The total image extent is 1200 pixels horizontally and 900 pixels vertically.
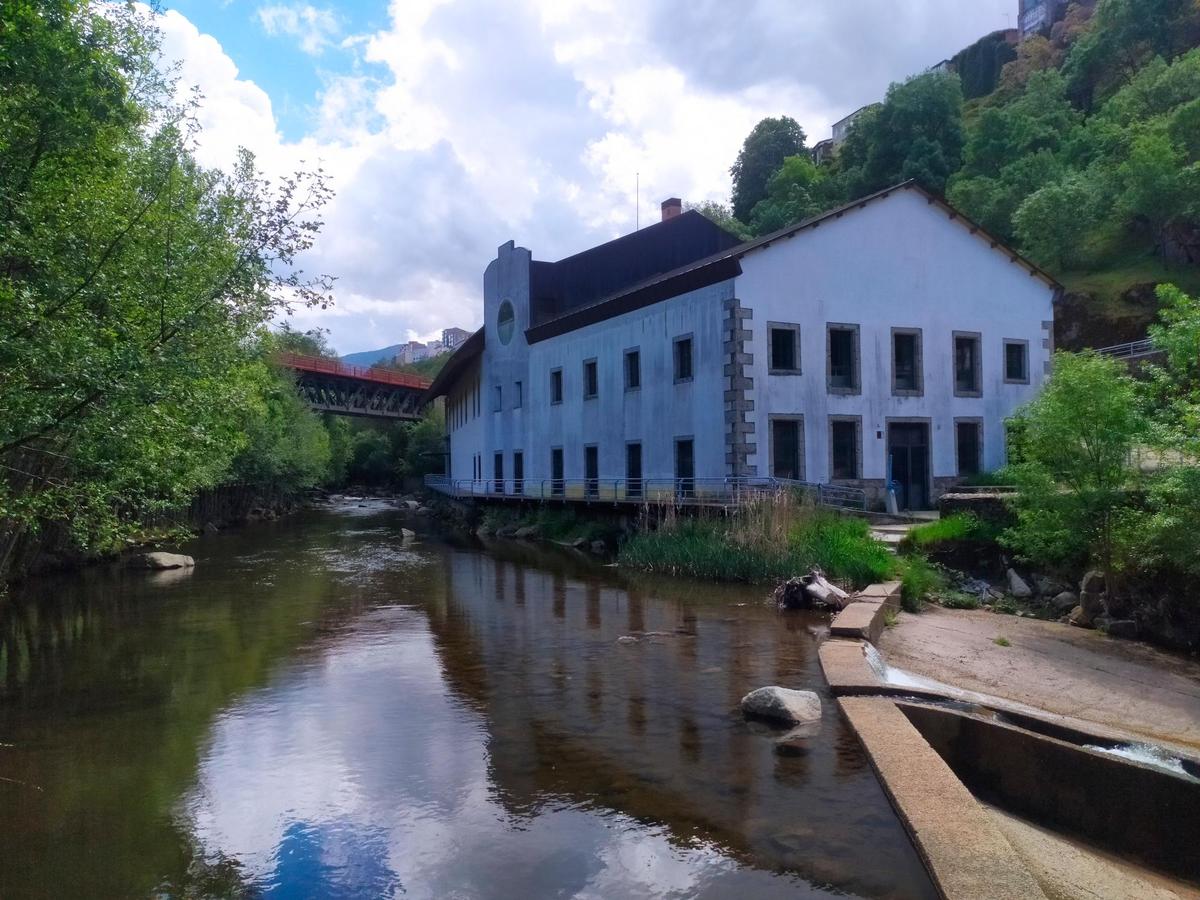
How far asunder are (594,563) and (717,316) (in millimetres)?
6680

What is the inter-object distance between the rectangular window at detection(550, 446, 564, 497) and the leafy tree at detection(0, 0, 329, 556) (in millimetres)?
20517

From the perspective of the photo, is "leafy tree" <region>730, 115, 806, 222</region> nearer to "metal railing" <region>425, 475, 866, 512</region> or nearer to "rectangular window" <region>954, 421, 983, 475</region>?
"metal railing" <region>425, 475, 866, 512</region>

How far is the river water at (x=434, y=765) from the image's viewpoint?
5.34m

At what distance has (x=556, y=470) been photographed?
3278 cm

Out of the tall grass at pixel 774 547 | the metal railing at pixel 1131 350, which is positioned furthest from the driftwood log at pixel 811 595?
the metal railing at pixel 1131 350

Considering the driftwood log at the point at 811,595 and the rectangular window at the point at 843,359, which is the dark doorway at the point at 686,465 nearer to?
the rectangular window at the point at 843,359

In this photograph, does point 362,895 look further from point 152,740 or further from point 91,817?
point 152,740

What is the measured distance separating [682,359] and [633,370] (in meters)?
2.91

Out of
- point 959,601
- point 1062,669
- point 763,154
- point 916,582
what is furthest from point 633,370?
point 763,154

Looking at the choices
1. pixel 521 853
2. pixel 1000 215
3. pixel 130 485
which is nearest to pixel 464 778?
pixel 521 853

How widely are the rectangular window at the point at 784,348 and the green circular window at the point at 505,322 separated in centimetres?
1545

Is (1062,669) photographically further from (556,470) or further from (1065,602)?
(556,470)

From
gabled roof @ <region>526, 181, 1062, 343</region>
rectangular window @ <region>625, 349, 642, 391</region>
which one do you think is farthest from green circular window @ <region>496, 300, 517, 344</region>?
rectangular window @ <region>625, 349, 642, 391</region>

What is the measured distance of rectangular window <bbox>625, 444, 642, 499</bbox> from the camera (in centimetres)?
2688
